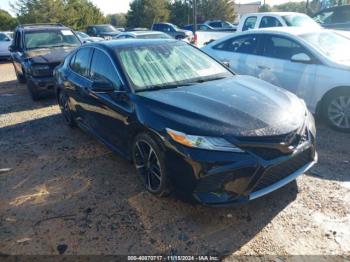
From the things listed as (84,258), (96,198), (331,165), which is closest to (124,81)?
(96,198)

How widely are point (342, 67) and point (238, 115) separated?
9.26 feet

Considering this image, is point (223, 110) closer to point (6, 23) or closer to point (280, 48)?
point (280, 48)

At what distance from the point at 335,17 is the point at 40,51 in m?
11.1

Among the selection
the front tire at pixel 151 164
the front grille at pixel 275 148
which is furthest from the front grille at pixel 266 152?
the front tire at pixel 151 164

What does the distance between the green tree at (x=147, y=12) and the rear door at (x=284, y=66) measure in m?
36.7

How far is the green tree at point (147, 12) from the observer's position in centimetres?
4028

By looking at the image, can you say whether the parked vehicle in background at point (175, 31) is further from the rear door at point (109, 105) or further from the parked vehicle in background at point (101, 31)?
the rear door at point (109, 105)

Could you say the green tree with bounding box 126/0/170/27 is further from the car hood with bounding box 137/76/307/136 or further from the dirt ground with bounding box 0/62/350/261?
the car hood with bounding box 137/76/307/136

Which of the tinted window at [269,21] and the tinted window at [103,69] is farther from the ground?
the tinted window at [269,21]

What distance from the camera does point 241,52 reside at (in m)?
6.30

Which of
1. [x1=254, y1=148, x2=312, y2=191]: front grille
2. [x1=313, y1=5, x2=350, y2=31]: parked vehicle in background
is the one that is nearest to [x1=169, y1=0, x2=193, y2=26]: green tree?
[x1=313, y1=5, x2=350, y2=31]: parked vehicle in background

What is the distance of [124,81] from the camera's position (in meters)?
3.57

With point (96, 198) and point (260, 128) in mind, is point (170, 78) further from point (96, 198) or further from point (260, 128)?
point (96, 198)

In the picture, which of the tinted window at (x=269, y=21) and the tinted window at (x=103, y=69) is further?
the tinted window at (x=269, y=21)
